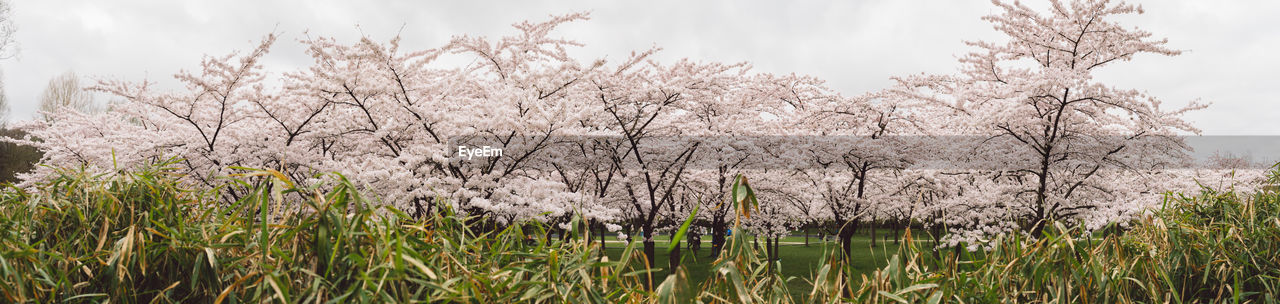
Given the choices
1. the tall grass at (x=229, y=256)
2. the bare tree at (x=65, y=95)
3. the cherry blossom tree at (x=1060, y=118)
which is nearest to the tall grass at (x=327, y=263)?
the tall grass at (x=229, y=256)

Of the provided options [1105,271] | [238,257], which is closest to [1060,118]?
[1105,271]

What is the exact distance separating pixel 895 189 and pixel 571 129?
29.4 feet

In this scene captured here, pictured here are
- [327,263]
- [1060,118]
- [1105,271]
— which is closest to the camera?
[327,263]

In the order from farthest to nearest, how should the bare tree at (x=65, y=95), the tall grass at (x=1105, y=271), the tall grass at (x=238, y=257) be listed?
1. the bare tree at (x=65, y=95)
2. the tall grass at (x=1105, y=271)
3. the tall grass at (x=238, y=257)

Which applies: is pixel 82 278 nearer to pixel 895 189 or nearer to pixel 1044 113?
pixel 1044 113

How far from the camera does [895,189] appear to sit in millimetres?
15469

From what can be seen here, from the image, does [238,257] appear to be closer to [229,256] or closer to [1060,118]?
[229,256]

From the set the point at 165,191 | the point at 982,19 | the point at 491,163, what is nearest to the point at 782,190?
the point at 982,19

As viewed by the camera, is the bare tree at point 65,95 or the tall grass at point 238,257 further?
the bare tree at point 65,95

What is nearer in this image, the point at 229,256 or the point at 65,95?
the point at 229,256

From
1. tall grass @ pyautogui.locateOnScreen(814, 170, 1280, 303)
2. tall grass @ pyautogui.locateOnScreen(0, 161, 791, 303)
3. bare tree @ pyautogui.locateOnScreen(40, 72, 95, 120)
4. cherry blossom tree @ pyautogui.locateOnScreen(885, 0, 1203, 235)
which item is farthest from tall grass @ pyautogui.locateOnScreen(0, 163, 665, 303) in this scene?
bare tree @ pyautogui.locateOnScreen(40, 72, 95, 120)

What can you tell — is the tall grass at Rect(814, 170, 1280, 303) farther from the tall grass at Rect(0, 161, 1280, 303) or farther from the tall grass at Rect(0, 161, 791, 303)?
the tall grass at Rect(0, 161, 791, 303)

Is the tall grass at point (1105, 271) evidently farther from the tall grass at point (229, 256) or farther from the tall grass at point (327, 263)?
the tall grass at point (229, 256)

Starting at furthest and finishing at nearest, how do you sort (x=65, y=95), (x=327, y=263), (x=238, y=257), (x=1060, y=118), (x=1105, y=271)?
(x=65, y=95) → (x=1060, y=118) → (x=1105, y=271) → (x=238, y=257) → (x=327, y=263)
